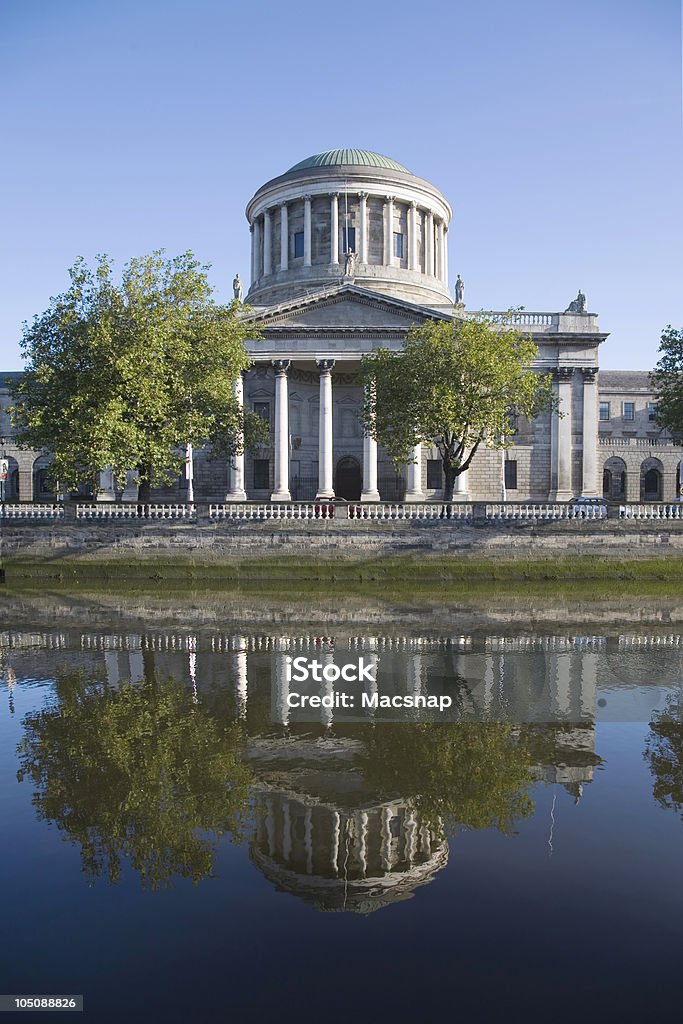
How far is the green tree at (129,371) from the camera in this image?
31.6 meters

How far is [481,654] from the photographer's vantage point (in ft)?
55.3

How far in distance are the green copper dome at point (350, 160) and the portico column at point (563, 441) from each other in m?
25.1

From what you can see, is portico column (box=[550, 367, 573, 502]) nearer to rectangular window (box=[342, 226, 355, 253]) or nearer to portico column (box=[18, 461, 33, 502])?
rectangular window (box=[342, 226, 355, 253])

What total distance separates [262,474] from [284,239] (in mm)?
21776

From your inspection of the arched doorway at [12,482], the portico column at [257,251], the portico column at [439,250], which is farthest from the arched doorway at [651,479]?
the arched doorway at [12,482]

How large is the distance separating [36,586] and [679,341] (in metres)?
36.6

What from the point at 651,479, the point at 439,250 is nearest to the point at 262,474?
the point at 439,250

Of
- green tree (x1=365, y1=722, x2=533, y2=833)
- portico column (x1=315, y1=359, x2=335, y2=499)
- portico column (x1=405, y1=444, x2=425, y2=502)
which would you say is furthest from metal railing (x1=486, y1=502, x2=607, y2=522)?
green tree (x1=365, y1=722, x2=533, y2=833)

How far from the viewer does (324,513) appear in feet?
116

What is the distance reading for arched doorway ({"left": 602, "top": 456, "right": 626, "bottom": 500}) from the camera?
69.1m

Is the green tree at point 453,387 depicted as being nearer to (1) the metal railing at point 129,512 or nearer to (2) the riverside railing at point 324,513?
(2) the riverside railing at point 324,513

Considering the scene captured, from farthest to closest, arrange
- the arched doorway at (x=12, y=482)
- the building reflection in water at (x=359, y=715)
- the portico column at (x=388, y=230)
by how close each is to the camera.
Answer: the arched doorway at (x=12, y=482) → the portico column at (x=388, y=230) → the building reflection in water at (x=359, y=715)

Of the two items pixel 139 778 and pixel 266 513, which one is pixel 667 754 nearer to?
pixel 139 778

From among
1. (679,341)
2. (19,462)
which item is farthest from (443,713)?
(19,462)
